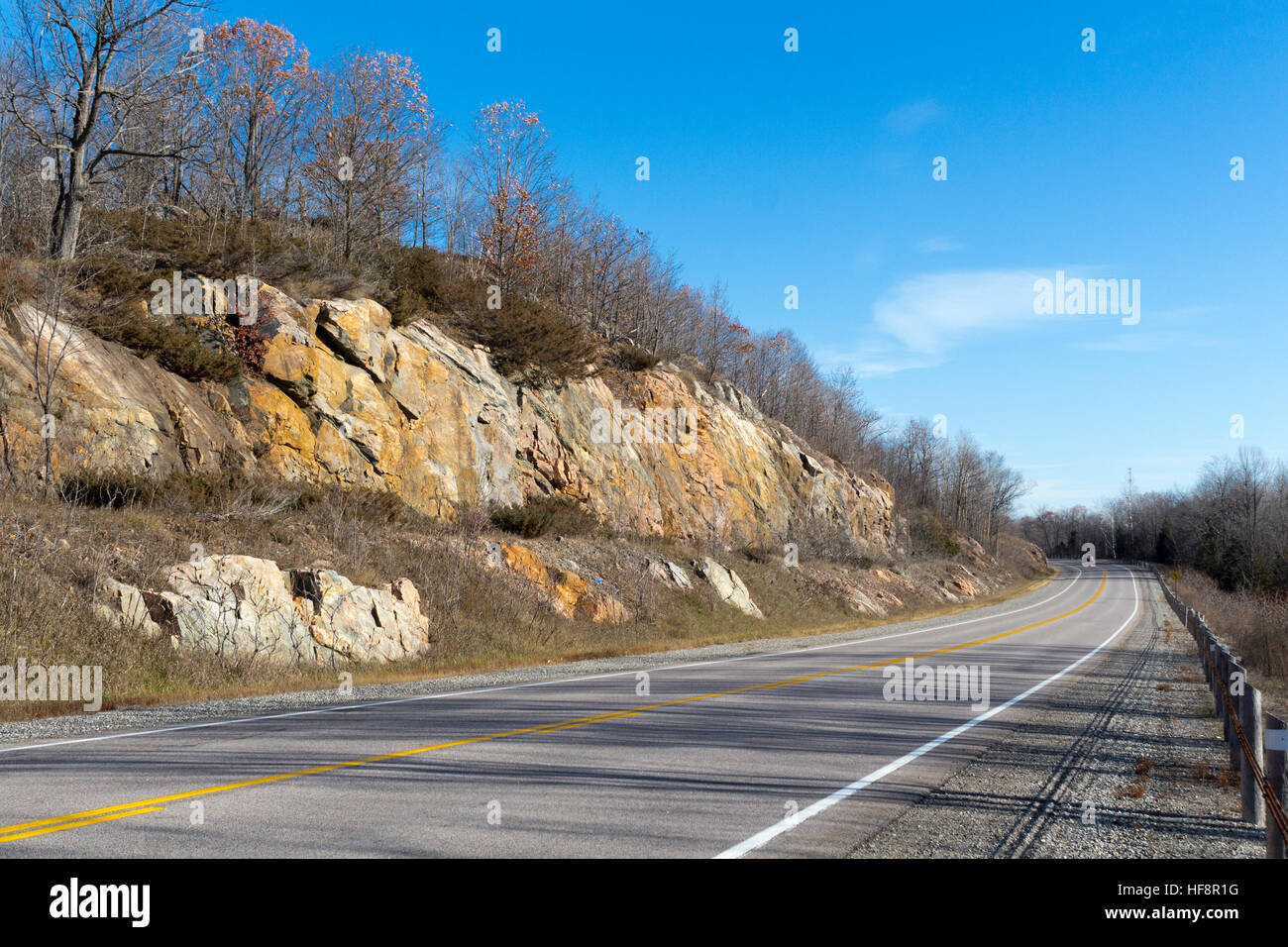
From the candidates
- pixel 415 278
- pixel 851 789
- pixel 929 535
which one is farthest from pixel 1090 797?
pixel 929 535

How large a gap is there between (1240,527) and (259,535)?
9572 centimetres

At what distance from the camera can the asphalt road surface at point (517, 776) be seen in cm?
550

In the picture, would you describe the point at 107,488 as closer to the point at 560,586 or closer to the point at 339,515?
the point at 339,515

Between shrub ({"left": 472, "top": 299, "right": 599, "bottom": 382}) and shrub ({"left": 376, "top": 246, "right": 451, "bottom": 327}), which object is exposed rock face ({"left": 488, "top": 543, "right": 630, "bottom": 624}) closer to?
shrub ({"left": 376, "top": 246, "right": 451, "bottom": 327})

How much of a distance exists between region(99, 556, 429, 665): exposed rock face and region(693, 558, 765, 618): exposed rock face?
515 inches

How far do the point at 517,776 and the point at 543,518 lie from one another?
59.7 feet

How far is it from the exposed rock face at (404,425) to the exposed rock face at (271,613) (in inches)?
166

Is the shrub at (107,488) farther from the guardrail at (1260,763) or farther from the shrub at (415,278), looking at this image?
the guardrail at (1260,763)

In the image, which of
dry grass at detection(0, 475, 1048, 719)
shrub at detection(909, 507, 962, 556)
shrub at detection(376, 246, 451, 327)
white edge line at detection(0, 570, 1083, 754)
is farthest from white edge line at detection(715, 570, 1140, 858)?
shrub at detection(909, 507, 962, 556)

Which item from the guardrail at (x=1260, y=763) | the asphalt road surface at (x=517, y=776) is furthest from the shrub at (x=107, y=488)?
the guardrail at (x=1260, y=763)

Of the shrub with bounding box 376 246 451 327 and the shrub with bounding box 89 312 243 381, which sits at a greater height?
the shrub with bounding box 376 246 451 327

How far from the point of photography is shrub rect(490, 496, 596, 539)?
24.9 metres

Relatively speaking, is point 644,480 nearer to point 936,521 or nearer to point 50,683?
point 50,683
